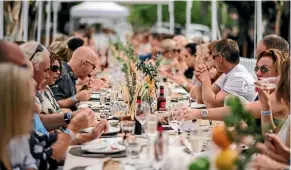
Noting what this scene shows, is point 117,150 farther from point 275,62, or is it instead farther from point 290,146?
point 275,62

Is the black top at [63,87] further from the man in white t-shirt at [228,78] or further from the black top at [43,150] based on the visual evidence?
the black top at [43,150]

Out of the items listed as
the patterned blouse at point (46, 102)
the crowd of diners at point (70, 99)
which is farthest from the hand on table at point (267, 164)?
the patterned blouse at point (46, 102)

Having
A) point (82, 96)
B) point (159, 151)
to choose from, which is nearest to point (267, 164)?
point (159, 151)

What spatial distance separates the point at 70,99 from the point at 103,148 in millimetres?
2523

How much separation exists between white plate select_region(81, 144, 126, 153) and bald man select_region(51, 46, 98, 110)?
2.41m

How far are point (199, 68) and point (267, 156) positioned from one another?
2.64 meters

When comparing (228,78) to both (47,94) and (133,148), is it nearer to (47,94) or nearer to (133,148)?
(47,94)

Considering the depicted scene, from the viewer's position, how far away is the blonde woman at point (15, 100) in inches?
84.4

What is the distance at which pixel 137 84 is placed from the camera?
4492mm

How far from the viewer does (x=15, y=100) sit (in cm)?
214

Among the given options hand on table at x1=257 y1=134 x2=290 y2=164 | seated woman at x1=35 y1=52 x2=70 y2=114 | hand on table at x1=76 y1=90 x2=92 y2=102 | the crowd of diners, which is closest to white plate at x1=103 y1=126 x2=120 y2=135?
the crowd of diners

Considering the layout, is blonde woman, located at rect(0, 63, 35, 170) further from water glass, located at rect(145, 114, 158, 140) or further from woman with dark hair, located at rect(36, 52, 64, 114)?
woman with dark hair, located at rect(36, 52, 64, 114)

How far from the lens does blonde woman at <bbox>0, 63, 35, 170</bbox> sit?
7.03 feet

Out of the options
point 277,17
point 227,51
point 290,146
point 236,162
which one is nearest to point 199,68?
point 227,51
